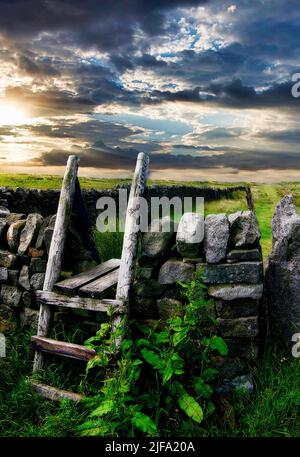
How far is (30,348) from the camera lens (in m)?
4.66

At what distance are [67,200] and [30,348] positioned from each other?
169 centimetres

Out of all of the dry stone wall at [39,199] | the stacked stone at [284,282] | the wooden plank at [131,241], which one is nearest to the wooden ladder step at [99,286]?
the wooden plank at [131,241]

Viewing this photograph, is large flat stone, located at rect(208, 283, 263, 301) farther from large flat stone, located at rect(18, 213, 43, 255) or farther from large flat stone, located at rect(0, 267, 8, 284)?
large flat stone, located at rect(0, 267, 8, 284)

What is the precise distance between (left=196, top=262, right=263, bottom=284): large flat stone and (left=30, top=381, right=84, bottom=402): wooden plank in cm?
160

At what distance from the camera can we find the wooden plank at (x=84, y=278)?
4229 mm

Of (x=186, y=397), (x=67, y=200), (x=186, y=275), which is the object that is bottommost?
(x=186, y=397)

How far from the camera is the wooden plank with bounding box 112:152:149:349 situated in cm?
397

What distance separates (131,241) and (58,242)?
3.09 ft

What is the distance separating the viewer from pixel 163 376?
3.31 m

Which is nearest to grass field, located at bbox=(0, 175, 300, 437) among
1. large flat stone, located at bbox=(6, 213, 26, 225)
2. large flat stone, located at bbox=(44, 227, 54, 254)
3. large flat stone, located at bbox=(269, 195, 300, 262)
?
large flat stone, located at bbox=(269, 195, 300, 262)

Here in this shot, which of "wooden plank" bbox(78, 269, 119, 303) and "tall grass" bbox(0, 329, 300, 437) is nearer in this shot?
"tall grass" bbox(0, 329, 300, 437)

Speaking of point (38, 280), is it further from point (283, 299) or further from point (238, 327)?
point (283, 299)
